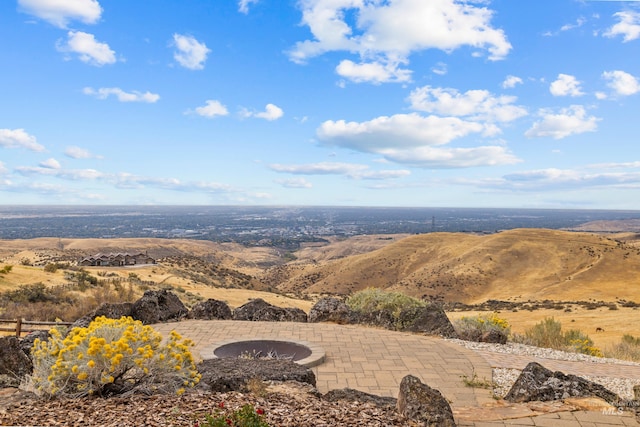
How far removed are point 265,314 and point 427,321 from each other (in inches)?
170

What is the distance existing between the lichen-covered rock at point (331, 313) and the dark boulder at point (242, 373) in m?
5.42

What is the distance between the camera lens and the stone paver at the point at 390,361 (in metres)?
4.91

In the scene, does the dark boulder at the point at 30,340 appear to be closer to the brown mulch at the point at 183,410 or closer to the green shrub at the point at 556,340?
the brown mulch at the point at 183,410

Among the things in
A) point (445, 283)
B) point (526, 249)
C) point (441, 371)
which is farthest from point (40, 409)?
point (526, 249)

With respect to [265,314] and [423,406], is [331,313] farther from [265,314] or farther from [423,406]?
[423,406]

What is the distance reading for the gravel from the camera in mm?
6863

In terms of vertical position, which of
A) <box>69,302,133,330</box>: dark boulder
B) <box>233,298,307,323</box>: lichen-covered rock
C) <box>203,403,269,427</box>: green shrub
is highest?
<box>203,403,269,427</box>: green shrub

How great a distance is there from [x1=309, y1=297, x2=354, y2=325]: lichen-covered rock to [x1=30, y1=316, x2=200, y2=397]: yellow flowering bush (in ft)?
23.1

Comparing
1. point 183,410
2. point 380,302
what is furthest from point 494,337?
point 183,410

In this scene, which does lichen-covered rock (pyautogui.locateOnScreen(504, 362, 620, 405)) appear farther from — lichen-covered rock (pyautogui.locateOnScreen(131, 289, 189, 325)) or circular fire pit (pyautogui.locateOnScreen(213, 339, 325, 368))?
lichen-covered rock (pyautogui.locateOnScreen(131, 289, 189, 325))

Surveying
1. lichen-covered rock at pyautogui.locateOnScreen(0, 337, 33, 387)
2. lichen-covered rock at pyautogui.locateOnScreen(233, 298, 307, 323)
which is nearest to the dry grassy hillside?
lichen-covered rock at pyautogui.locateOnScreen(233, 298, 307, 323)

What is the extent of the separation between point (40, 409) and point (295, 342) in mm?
4974

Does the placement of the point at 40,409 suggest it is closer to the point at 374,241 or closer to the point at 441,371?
the point at 441,371

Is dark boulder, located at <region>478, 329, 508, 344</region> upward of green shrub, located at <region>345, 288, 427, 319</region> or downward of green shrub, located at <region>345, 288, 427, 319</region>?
downward
